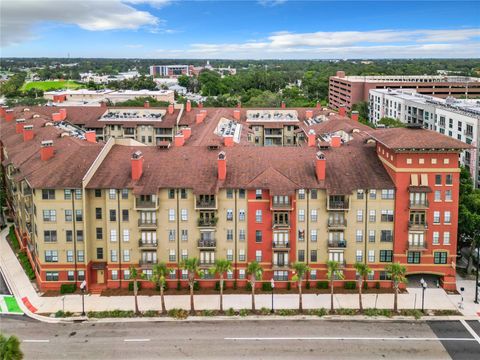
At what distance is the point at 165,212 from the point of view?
6606cm

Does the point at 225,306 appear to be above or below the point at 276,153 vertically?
below

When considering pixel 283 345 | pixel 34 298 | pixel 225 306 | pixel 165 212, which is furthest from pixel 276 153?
pixel 34 298

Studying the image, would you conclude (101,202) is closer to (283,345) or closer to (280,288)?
(280,288)

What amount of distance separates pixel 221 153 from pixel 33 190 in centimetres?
2264

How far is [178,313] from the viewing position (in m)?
59.5

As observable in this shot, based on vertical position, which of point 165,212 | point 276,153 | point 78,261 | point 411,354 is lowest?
point 411,354

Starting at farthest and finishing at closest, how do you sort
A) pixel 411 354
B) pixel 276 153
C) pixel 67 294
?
pixel 276 153 → pixel 67 294 → pixel 411 354

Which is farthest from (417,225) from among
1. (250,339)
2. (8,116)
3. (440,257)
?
(8,116)

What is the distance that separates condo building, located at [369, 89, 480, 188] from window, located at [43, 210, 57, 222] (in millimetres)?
47515

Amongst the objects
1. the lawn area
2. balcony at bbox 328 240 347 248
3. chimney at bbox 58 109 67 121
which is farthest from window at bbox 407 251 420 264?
chimney at bbox 58 109 67 121

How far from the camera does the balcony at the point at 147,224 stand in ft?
215

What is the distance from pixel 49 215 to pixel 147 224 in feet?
38.4

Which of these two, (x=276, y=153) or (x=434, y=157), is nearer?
(x=434, y=157)

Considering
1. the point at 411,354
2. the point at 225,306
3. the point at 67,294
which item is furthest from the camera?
the point at 67,294
